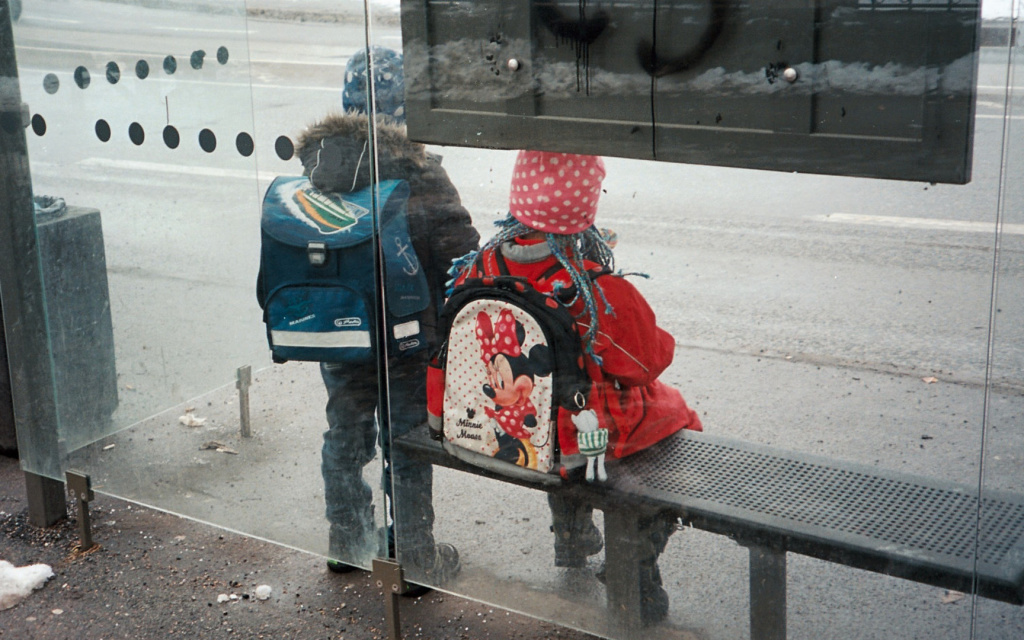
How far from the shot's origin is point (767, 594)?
2.66m

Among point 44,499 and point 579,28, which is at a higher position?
point 579,28

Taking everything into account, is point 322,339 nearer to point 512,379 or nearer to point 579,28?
point 512,379

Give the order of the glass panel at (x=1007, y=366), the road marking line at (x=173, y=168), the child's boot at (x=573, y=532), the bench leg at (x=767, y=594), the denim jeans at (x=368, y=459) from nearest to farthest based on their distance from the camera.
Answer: the glass panel at (x=1007, y=366), the bench leg at (x=767, y=594), the child's boot at (x=573, y=532), the denim jeans at (x=368, y=459), the road marking line at (x=173, y=168)

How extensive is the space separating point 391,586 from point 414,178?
121cm

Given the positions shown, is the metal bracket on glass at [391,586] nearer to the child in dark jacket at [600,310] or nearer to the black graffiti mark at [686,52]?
the child in dark jacket at [600,310]

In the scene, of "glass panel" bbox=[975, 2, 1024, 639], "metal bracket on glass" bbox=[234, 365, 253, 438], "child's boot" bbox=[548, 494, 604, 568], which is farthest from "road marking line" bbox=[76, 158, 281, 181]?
"glass panel" bbox=[975, 2, 1024, 639]

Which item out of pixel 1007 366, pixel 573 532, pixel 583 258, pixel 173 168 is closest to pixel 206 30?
pixel 173 168

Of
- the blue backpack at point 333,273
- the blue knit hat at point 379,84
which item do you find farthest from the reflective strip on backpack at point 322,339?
the blue knit hat at point 379,84

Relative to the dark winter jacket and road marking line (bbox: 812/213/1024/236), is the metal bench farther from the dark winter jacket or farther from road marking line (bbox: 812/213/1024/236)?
the dark winter jacket

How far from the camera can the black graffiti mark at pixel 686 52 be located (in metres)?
2.34

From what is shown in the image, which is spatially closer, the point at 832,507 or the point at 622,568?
the point at 832,507

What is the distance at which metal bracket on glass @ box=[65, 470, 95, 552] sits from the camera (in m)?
4.01

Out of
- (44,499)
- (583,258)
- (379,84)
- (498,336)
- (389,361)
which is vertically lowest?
(44,499)

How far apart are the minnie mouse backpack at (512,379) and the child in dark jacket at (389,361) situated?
133mm
